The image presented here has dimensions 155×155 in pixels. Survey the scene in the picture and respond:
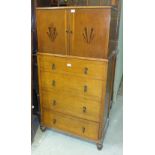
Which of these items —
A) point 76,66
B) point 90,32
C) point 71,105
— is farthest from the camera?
point 71,105

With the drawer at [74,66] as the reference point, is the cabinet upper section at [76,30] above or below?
above

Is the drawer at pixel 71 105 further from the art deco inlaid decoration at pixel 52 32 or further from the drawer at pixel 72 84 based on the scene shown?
the art deco inlaid decoration at pixel 52 32

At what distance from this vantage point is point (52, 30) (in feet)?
5.72

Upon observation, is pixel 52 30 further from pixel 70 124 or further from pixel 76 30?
pixel 70 124

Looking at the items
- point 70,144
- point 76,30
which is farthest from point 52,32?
point 70,144

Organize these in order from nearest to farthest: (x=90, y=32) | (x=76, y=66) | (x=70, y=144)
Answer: (x=90, y=32), (x=76, y=66), (x=70, y=144)

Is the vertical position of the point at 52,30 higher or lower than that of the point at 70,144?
higher

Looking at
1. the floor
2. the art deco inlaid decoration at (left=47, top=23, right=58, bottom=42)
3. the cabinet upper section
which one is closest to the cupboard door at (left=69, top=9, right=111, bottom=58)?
the cabinet upper section

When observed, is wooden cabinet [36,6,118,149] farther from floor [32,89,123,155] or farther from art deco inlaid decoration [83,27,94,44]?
floor [32,89,123,155]

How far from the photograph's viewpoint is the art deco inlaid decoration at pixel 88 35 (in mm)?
1576

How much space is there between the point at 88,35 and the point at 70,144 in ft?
4.04

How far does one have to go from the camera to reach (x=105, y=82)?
5.42 feet

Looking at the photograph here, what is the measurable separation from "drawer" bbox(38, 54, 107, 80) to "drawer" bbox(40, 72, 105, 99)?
6 centimetres

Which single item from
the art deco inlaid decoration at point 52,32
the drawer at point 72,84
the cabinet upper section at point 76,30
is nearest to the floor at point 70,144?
the drawer at point 72,84
